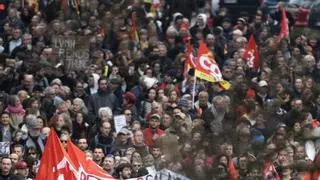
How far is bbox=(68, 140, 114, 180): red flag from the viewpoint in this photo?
14.4m

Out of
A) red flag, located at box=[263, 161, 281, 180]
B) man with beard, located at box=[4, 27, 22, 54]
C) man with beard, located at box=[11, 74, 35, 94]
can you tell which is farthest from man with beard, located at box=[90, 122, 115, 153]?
red flag, located at box=[263, 161, 281, 180]

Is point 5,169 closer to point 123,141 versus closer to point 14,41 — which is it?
point 123,141

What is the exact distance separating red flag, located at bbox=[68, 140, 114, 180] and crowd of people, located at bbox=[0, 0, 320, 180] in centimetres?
46

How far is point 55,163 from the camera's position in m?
14.2

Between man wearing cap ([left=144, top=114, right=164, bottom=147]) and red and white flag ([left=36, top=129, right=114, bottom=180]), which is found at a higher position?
red and white flag ([left=36, top=129, right=114, bottom=180])

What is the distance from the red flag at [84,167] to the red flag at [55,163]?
95mm

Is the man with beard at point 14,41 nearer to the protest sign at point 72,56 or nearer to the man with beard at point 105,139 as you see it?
the protest sign at point 72,56

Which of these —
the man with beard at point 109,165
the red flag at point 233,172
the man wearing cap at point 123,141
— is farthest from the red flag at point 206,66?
the red flag at point 233,172

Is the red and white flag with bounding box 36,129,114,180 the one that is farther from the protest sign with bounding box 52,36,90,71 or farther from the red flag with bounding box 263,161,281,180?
the red flag with bounding box 263,161,281,180

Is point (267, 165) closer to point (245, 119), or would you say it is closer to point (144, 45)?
point (245, 119)

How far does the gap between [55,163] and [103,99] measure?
5.47 metres

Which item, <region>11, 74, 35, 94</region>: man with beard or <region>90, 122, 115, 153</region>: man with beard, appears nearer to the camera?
<region>90, 122, 115, 153</region>: man with beard

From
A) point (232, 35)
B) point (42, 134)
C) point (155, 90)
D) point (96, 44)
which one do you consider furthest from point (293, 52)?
point (232, 35)

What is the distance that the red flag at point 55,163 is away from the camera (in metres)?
14.1
